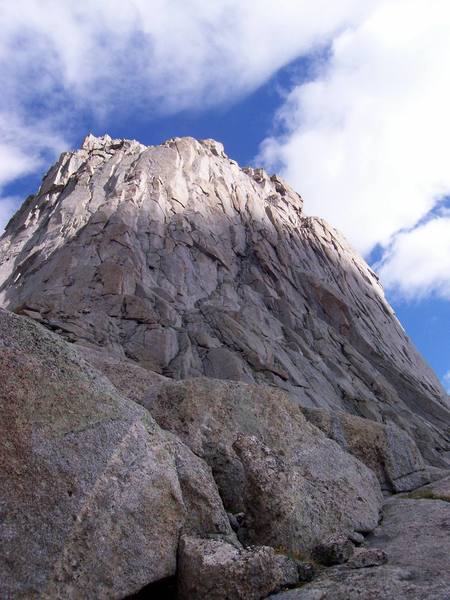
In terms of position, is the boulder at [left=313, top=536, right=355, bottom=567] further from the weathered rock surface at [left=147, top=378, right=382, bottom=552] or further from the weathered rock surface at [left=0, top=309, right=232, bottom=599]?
the weathered rock surface at [left=0, top=309, right=232, bottom=599]

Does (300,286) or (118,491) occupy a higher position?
(300,286)

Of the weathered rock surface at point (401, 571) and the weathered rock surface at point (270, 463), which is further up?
the weathered rock surface at point (270, 463)

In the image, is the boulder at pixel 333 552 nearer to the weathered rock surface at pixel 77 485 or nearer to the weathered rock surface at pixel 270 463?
the weathered rock surface at pixel 270 463

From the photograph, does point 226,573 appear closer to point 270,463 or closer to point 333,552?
point 333,552

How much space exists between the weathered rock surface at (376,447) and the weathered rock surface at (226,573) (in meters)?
9.37

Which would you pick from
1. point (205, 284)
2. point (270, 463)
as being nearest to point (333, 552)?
point (270, 463)

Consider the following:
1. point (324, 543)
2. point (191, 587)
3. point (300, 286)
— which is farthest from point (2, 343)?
point (300, 286)

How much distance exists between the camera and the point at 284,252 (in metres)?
75.4

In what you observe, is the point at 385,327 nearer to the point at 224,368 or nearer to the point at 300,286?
the point at 300,286

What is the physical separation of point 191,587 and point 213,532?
2.00 m

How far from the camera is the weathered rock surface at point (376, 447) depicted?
792 inches

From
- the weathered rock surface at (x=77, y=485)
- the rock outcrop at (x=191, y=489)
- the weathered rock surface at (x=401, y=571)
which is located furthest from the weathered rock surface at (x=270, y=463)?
the weathered rock surface at (x=77, y=485)

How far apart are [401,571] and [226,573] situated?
3345mm

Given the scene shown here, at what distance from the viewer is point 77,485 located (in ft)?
33.9
